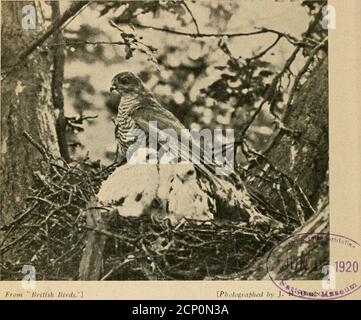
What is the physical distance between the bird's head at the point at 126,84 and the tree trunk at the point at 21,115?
0.13 metres

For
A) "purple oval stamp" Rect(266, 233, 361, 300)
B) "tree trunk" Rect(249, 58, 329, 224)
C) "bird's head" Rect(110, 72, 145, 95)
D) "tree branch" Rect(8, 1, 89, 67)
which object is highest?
"tree branch" Rect(8, 1, 89, 67)

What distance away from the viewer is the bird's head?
107cm

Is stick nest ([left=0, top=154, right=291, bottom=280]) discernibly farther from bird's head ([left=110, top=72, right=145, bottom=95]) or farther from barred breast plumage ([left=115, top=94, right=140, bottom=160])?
bird's head ([left=110, top=72, right=145, bottom=95])

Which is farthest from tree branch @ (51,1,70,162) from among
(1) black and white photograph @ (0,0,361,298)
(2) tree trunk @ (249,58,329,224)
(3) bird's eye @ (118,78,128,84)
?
(2) tree trunk @ (249,58,329,224)

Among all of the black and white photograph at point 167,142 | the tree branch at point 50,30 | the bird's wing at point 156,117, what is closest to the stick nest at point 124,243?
the black and white photograph at point 167,142

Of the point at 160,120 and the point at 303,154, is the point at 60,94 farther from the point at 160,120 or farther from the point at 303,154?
the point at 303,154

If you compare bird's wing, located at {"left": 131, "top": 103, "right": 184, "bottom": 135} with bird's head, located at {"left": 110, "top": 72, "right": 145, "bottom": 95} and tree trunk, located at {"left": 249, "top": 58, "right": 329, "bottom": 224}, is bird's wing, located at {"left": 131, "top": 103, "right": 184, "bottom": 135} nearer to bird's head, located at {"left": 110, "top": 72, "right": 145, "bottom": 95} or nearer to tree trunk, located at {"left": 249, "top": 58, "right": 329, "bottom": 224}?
bird's head, located at {"left": 110, "top": 72, "right": 145, "bottom": 95}

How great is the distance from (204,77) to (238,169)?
186 mm

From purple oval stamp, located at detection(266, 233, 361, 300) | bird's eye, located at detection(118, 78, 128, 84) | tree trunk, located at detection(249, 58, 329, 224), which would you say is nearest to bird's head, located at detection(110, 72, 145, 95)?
bird's eye, located at detection(118, 78, 128, 84)

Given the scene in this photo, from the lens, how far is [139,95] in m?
1.07

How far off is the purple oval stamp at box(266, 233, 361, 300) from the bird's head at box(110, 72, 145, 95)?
1.30 feet

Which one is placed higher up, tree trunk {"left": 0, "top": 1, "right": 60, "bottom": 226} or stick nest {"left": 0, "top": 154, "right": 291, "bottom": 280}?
tree trunk {"left": 0, "top": 1, "right": 60, "bottom": 226}

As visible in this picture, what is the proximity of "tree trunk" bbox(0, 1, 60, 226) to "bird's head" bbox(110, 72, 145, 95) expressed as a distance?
13cm
